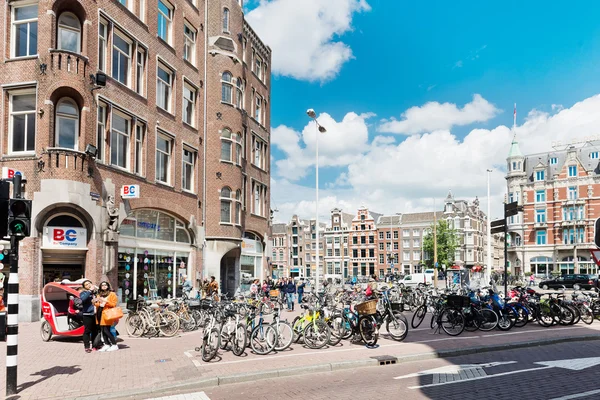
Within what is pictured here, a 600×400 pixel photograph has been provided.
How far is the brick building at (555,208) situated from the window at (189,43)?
52.2 meters

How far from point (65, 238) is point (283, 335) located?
10.2 metres

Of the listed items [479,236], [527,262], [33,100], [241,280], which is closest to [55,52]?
[33,100]

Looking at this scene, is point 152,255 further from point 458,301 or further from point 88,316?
point 458,301

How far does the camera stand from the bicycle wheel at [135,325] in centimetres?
1423

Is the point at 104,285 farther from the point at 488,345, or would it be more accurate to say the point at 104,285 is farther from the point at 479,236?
the point at 479,236

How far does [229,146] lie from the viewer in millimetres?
29203

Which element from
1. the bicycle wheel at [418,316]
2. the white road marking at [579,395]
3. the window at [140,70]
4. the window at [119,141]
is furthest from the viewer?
the window at [140,70]

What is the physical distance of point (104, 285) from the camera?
38.5ft

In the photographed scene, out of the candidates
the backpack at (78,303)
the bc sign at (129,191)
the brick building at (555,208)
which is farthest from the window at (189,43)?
the brick building at (555,208)

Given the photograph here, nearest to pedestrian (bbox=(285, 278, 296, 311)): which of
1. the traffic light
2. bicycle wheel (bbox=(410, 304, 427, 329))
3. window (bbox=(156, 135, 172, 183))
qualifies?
window (bbox=(156, 135, 172, 183))

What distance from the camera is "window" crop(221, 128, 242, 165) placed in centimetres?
2894

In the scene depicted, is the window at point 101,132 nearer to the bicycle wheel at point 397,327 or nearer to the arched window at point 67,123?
the arched window at point 67,123

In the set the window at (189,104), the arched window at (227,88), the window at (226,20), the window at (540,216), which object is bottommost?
the window at (540,216)

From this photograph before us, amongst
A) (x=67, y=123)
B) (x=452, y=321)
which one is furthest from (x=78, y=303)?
(x=452, y=321)
